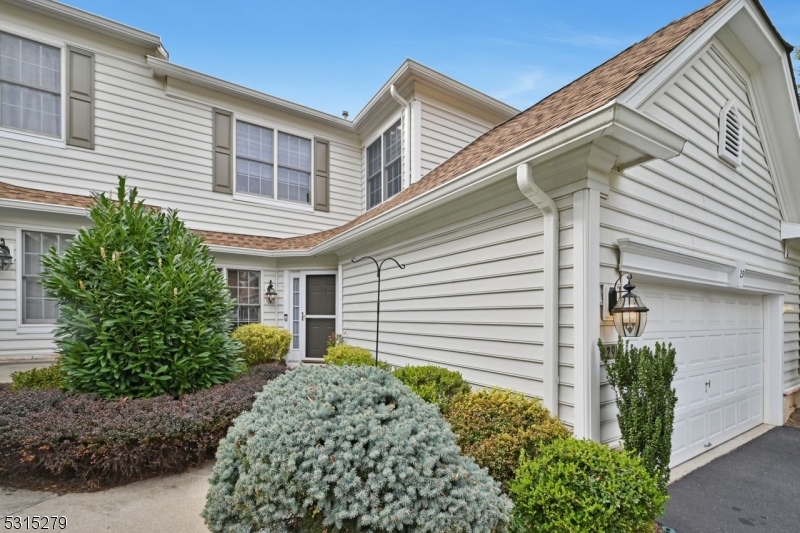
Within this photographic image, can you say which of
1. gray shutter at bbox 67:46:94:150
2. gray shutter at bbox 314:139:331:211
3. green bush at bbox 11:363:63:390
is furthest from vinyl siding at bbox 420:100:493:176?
green bush at bbox 11:363:63:390

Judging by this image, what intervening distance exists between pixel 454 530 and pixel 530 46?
33.8ft

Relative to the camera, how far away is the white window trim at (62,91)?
7.03 meters

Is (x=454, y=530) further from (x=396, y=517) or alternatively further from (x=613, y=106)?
(x=613, y=106)

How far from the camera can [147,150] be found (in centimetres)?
828

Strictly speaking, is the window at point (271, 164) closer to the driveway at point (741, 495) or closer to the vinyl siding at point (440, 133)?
the vinyl siding at point (440, 133)

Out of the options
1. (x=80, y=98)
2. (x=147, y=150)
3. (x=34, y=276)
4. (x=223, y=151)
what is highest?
(x=80, y=98)

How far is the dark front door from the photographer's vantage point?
8.78 m

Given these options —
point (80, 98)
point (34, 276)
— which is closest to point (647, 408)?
point (34, 276)

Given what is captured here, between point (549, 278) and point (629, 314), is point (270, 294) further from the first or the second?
point (629, 314)

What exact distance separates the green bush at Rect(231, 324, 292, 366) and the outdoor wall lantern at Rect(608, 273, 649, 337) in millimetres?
6423

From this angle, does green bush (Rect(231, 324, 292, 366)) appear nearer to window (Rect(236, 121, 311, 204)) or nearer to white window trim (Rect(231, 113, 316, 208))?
white window trim (Rect(231, 113, 316, 208))

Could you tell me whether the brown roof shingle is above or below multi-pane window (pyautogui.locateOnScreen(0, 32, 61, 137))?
below

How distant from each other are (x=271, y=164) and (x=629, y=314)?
851 centimetres

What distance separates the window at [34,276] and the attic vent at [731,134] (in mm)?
9970
